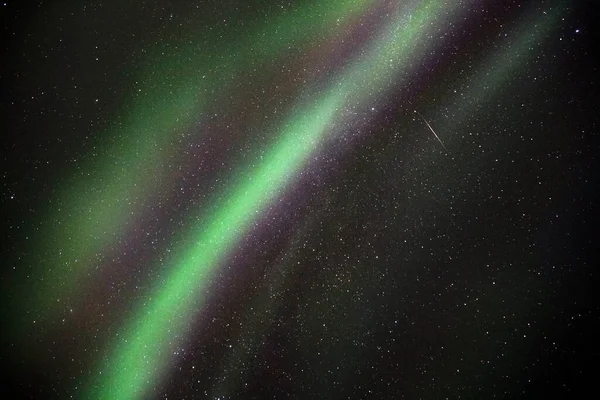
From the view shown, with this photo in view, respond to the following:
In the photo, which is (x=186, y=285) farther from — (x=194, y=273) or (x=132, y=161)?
(x=132, y=161)

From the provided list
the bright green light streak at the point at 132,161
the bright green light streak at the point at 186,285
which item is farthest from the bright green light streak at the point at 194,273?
the bright green light streak at the point at 132,161

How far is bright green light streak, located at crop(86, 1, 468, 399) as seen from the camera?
735 mm

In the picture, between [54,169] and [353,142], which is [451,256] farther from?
[54,169]

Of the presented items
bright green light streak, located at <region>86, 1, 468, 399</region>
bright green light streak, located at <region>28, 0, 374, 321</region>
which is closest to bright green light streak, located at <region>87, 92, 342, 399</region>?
bright green light streak, located at <region>86, 1, 468, 399</region>

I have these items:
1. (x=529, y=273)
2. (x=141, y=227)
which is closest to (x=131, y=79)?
(x=141, y=227)

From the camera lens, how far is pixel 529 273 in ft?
2.19

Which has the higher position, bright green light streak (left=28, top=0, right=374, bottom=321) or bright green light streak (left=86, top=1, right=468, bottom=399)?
bright green light streak (left=28, top=0, right=374, bottom=321)

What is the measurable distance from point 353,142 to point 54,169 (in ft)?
1.69

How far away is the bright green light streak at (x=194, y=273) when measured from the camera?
2.41ft

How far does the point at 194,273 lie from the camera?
2.43 feet

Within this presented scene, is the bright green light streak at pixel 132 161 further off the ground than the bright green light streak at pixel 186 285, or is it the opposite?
the bright green light streak at pixel 132 161

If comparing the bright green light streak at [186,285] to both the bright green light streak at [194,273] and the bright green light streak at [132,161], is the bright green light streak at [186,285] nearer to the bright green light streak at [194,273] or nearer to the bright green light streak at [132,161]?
the bright green light streak at [194,273]

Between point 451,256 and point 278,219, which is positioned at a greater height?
point 278,219

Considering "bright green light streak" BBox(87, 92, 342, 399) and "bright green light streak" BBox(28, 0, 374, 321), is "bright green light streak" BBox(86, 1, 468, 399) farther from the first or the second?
"bright green light streak" BBox(28, 0, 374, 321)
